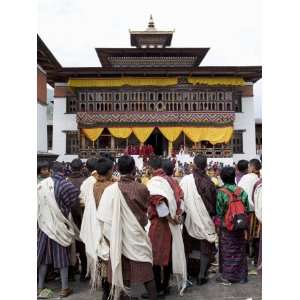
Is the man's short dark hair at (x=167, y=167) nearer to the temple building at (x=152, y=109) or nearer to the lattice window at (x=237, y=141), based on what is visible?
the temple building at (x=152, y=109)

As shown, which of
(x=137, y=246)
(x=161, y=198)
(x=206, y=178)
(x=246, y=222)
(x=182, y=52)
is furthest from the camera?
(x=182, y=52)

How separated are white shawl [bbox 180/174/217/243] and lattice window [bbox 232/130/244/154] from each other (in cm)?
1845

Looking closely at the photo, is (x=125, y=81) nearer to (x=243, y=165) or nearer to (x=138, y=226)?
(x=243, y=165)

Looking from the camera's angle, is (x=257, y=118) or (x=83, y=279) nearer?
(x=83, y=279)

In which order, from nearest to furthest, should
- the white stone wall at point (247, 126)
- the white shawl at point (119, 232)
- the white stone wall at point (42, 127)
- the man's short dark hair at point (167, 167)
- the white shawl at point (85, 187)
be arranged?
the white shawl at point (119, 232) < the man's short dark hair at point (167, 167) < the white shawl at point (85, 187) < the white stone wall at point (42, 127) < the white stone wall at point (247, 126)

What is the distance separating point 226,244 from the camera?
5.60 meters

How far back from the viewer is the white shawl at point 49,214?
5.08 meters

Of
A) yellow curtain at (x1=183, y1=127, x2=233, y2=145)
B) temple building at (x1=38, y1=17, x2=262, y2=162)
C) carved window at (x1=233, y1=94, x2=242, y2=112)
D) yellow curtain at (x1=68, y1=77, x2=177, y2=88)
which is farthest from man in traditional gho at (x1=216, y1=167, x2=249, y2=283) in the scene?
carved window at (x1=233, y1=94, x2=242, y2=112)

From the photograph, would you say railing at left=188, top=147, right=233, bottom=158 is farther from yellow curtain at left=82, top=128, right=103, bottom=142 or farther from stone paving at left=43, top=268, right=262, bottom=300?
stone paving at left=43, top=268, right=262, bottom=300

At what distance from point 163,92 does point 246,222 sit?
18083 mm

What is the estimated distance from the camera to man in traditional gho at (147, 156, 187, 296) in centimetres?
496

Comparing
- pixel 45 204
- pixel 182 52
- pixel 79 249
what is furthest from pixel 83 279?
pixel 182 52

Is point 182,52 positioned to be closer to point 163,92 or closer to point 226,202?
point 163,92

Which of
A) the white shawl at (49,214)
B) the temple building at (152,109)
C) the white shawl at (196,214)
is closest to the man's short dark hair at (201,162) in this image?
the white shawl at (196,214)
